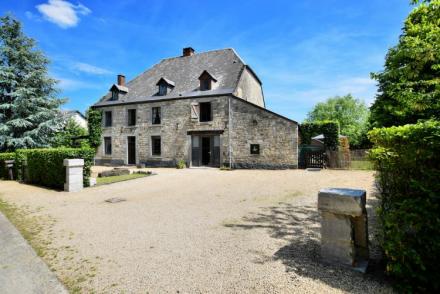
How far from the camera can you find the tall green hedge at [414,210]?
2357mm

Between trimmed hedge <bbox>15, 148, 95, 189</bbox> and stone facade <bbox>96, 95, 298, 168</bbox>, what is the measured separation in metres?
8.93

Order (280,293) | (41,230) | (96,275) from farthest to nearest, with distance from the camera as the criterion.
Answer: (41,230) < (96,275) < (280,293)

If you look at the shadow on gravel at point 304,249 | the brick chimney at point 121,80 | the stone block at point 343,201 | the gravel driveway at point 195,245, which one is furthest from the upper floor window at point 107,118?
the stone block at point 343,201

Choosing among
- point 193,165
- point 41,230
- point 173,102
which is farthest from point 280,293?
point 173,102

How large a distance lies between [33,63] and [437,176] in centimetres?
2398

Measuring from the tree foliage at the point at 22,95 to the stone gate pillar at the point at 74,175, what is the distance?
1136 cm

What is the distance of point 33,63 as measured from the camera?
18.2 metres

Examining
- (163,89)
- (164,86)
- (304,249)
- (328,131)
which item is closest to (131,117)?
(163,89)

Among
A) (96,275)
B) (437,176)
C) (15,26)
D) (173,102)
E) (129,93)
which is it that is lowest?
(96,275)

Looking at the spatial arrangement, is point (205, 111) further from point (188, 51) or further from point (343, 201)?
point (343, 201)

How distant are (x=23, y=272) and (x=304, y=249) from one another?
4.12 meters

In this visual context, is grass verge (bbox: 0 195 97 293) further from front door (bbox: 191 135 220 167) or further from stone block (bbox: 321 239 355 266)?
front door (bbox: 191 135 220 167)

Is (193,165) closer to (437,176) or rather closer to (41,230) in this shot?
(41,230)

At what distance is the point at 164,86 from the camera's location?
801 inches
